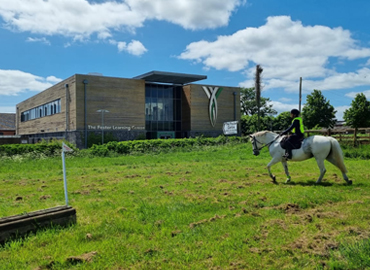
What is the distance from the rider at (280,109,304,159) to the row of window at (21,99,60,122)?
134 feet

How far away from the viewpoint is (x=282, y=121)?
6322cm

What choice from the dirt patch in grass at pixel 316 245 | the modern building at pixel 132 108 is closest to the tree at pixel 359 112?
the modern building at pixel 132 108

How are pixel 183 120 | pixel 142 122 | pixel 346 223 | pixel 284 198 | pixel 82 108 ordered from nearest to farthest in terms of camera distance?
1. pixel 346 223
2. pixel 284 198
3. pixel 82 108
4. pixel 142 122
5. pixel 183 120

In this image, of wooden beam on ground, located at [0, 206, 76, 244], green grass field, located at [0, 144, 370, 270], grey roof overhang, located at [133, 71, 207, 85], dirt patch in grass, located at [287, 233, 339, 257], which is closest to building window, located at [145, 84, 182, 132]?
grey roof overhang, located at [133, 71, 207, 85]

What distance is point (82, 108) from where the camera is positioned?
40188 mm

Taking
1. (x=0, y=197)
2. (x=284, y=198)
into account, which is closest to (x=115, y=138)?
(x=0, y=197)

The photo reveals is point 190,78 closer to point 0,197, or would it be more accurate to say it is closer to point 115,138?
point 115,138

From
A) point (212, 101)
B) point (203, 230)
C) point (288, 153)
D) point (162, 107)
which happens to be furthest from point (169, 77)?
point (203, 230)

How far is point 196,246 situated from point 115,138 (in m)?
38.2

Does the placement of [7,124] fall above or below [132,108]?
below

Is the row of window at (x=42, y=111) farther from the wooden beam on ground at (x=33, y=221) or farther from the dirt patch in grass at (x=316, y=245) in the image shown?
the dirt patch in grass at (x=316, y=245)

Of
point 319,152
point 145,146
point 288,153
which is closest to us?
point 319,152

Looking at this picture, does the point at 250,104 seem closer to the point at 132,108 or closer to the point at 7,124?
the point at 132,108

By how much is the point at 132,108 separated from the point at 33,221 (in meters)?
38.6
